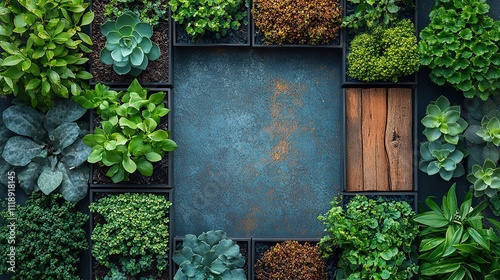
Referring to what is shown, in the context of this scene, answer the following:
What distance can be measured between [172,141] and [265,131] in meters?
0.75

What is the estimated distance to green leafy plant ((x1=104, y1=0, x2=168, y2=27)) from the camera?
13.6ft

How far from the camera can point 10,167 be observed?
4.23m

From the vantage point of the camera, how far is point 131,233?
405 centimetres

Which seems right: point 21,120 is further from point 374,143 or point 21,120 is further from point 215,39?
point 374,143

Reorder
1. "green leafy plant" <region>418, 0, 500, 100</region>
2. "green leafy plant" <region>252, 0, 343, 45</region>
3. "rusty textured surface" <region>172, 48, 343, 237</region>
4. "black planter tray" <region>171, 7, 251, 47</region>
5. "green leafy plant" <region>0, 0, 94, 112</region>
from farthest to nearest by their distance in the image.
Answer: "rusty textured surface" <region>172, 48, 343, 237</region>
"black planter tray" <region>171, 7, 251, 47</region>
"green leafy plant" <region>252, 0, 343, 45</region>
"green leafy plant" <region>418, 0, 500, 100</region>
"green leafy plant" <region>0, 0, 94, 112</region>

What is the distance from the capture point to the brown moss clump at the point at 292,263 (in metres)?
4.12

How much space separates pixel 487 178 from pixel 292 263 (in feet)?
4.87

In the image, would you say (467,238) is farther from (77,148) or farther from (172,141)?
(77,148)

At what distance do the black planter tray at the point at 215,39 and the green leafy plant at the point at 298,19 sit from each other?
123 mm

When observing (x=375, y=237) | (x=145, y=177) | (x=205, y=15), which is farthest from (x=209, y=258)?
(x=205, y=15)

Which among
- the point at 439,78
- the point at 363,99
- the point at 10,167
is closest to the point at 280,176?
the point at 363,99

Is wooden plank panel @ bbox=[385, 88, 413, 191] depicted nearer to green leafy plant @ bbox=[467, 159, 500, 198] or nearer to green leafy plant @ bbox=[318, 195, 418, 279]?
green leafy plant @ bbox=[318, 195, 418, 279]

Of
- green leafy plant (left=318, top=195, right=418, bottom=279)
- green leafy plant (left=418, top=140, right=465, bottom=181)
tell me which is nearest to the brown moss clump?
green leafy plant (left=318, top=195, right=418, bottom=279)

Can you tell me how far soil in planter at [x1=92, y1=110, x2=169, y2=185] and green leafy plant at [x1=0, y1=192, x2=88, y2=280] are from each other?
0.27 metres
